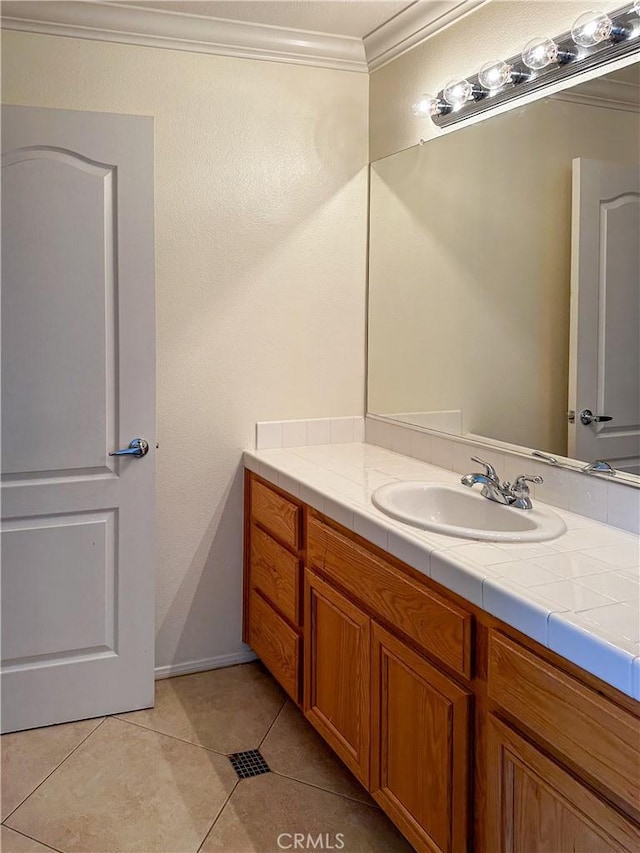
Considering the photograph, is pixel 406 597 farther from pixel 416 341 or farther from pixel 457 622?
pixel 416 341

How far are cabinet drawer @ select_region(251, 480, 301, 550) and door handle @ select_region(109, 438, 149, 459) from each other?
44 centimetres

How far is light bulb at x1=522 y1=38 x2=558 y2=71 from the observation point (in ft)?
6.28

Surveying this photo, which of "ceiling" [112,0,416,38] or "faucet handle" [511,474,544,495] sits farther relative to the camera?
"ceiling" [112,0,416,38]

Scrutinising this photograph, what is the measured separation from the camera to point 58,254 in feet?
7.82

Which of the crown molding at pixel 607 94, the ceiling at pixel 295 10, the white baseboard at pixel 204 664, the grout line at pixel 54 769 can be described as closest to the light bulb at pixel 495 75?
the crown molding at pixel 607 94

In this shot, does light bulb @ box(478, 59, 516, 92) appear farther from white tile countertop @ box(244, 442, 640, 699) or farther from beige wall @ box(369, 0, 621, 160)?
white tile countertop @ box(244, 442, 640, 699)

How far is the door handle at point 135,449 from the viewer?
2.50 meters

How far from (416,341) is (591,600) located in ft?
4.98

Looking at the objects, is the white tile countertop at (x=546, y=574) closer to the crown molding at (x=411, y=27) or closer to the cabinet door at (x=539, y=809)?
the cabinet door at (x=539, y=809)

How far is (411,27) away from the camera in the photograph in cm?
257

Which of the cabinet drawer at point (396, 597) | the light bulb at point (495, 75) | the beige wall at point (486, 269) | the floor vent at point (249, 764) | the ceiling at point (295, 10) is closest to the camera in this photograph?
the cabinet drawer at point (396, 597)

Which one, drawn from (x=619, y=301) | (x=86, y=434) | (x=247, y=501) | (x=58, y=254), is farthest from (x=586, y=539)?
(x=58, y=254)

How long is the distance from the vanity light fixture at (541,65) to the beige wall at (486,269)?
0.06 m

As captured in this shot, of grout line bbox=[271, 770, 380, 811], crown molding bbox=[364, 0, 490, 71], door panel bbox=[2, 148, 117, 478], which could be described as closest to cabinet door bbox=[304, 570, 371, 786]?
grout line bbox=[271, 770, 380, 811]
